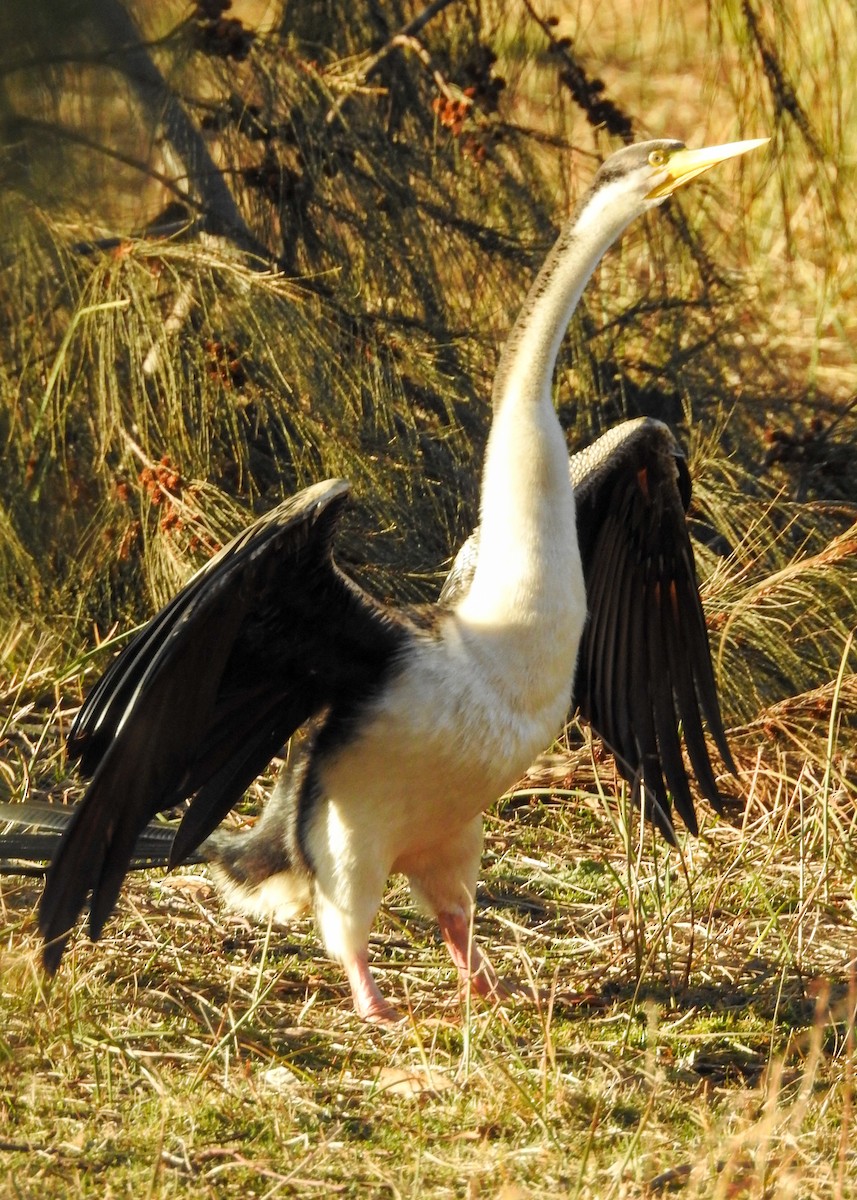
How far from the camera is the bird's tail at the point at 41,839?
10.2ft

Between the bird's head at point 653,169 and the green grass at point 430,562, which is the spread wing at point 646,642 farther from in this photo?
the bird's head at point 653,169

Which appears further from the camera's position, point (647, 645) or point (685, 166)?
point (647, 645)

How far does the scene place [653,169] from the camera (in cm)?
289

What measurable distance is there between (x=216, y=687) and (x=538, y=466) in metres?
0.68

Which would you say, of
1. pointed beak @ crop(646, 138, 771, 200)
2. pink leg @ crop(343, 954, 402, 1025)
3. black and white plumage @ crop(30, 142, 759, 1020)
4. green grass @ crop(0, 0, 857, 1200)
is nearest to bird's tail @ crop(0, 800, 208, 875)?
green grass @ crop(0, 0, 857, 1200)

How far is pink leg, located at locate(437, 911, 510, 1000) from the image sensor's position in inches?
119

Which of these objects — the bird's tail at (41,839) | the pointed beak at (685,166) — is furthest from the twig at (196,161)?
the bird's tail at (41,839)

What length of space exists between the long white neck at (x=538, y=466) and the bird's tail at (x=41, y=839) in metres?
0.84

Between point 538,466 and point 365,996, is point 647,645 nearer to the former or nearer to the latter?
point 538,466

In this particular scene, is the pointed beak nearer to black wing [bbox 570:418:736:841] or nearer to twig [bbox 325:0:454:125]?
black wing [bbox 570:418:736:841]

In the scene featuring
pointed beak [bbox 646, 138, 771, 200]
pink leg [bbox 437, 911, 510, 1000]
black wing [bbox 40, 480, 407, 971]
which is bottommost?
pink leg [bbox 437, 911, 510, 1000]

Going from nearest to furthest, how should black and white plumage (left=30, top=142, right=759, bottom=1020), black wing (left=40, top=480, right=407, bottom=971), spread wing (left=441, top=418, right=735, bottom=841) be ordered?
black wing (left=40, top=480, right=407, bottom=971) < black and white plumage (left=30, top=142, right=759, bottom=1020) < spread wing (left=441, top=418, right=735, bottom=841)

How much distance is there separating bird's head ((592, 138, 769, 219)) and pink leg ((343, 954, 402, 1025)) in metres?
1.46

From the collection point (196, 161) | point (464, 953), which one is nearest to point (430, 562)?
point (196, 161)
